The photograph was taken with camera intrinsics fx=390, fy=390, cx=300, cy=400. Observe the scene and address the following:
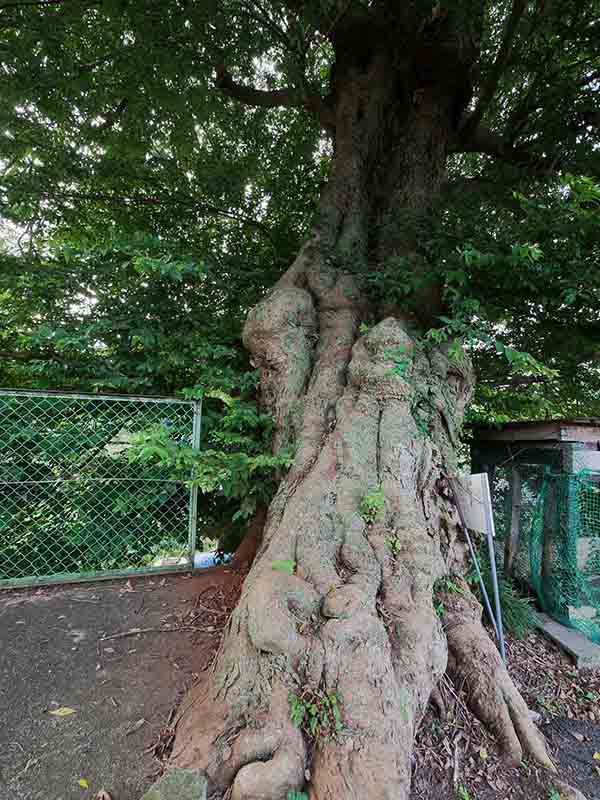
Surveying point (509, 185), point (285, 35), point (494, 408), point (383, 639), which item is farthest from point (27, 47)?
point (494, 408)

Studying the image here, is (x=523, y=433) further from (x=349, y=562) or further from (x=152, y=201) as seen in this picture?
(x=152, y=201)

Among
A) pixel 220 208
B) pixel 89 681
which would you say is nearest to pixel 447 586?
pixel 89 681

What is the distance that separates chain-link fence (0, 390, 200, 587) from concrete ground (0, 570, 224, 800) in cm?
33

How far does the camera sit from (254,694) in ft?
5.21

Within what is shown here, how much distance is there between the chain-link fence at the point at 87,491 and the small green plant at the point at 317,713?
75.5 inches

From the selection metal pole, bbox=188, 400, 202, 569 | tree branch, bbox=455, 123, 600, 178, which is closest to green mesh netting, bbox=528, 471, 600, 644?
tree branch, bbox=455, 123, 600, 178

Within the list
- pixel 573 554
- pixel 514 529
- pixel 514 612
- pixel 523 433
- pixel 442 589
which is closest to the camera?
pixel 442 589

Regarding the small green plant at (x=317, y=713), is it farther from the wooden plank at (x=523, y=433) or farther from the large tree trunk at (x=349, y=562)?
the wooden plank at (x=523, y=433)

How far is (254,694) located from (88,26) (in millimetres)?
6271

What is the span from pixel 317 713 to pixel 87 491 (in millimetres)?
2539

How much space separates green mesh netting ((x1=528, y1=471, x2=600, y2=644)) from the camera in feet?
11.6

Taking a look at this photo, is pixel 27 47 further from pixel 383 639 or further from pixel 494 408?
pixel 494 408

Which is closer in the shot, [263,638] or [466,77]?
[263,638]

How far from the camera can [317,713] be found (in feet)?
4.91
